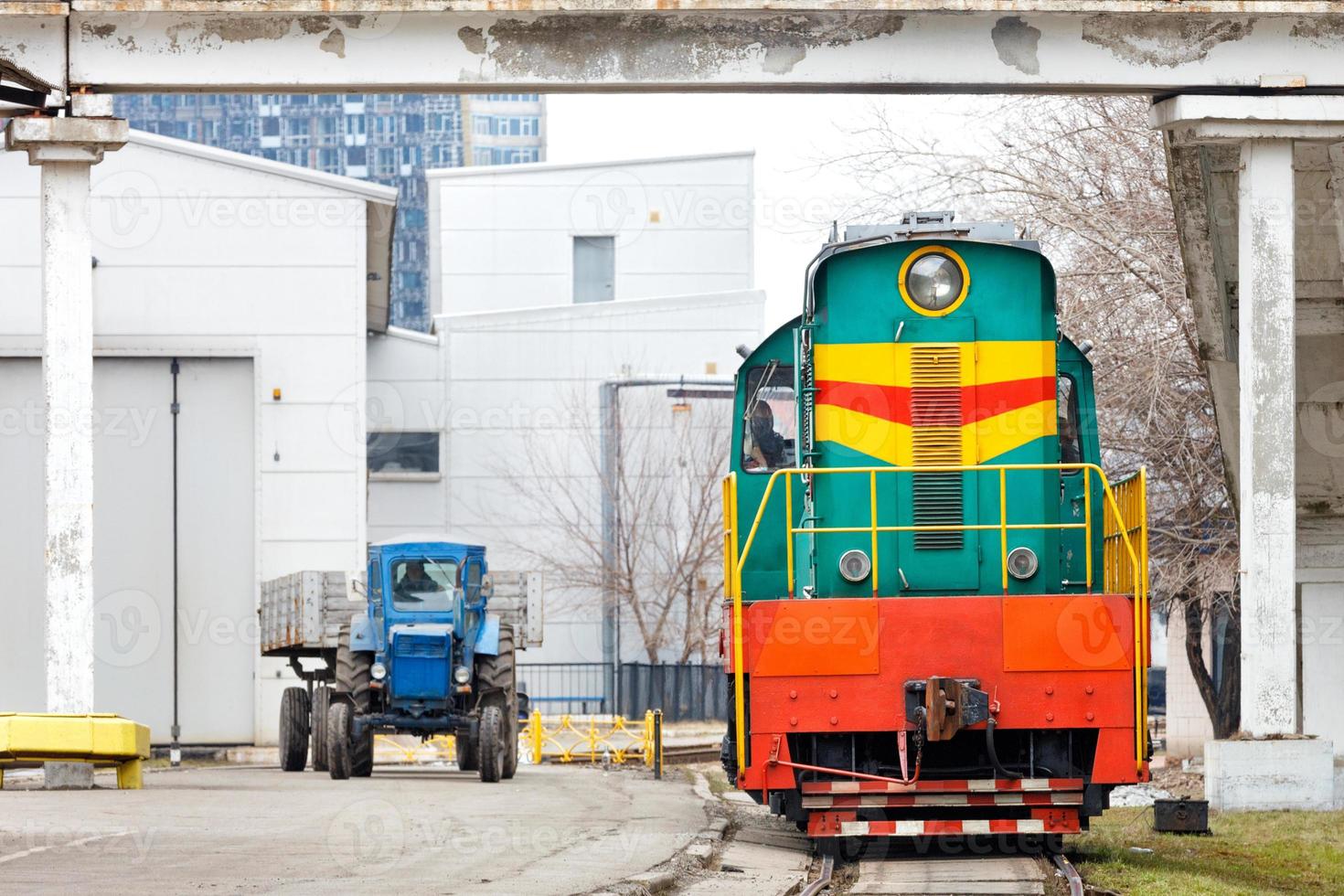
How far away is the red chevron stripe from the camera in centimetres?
1079

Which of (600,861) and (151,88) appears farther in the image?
(151,88)

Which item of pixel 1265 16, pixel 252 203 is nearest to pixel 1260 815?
pixel 1265 16

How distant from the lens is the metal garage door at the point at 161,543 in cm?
2475

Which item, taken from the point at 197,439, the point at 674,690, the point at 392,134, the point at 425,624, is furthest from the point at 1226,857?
the point at 392,134

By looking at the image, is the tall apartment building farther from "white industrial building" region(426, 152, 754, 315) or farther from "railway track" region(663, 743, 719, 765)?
"railway track" region(663, 743, 719, 765)

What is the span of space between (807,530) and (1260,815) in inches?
185

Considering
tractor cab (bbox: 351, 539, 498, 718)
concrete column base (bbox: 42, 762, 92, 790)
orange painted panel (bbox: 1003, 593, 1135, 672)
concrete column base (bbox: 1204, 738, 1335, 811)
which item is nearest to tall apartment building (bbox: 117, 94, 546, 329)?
tractor cab (bbox: 351, 539, 498, 718)

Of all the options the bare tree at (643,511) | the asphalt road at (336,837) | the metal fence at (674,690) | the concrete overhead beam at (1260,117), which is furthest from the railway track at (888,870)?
the bare tree at (643,511)

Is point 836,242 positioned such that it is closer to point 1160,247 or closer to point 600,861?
point 600,861

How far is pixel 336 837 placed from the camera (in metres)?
10.9

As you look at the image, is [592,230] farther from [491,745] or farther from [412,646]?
[491,745]

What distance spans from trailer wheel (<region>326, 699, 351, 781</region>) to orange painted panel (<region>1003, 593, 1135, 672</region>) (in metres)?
10.1

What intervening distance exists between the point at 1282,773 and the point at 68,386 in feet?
31.4

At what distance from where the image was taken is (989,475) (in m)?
10.7
